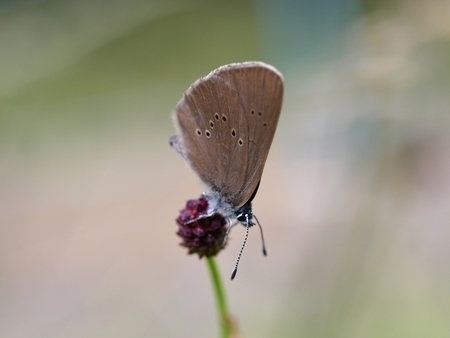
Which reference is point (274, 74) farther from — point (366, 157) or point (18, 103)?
point (18, 103)

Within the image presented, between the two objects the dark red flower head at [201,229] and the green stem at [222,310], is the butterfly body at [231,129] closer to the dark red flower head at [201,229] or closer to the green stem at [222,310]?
the dark red flower head at [201,229]

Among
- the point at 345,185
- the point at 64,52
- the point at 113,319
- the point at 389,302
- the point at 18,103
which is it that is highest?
the point at 64,52

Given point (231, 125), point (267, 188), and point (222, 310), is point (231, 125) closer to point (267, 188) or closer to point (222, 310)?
point (222, 310)

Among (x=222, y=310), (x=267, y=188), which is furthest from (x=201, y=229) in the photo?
(x=267, y=188)

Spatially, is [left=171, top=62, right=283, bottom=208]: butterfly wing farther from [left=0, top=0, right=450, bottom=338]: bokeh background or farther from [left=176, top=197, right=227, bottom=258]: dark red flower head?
[left=0, top=0, right=450, bottom=338]: bokeh background

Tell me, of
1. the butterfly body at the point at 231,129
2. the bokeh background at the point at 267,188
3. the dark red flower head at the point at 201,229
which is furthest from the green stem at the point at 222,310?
the bokeh background at the point at 267,188

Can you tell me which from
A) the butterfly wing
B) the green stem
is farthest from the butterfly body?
the green stem

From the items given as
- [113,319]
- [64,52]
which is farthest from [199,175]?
[64,52]
